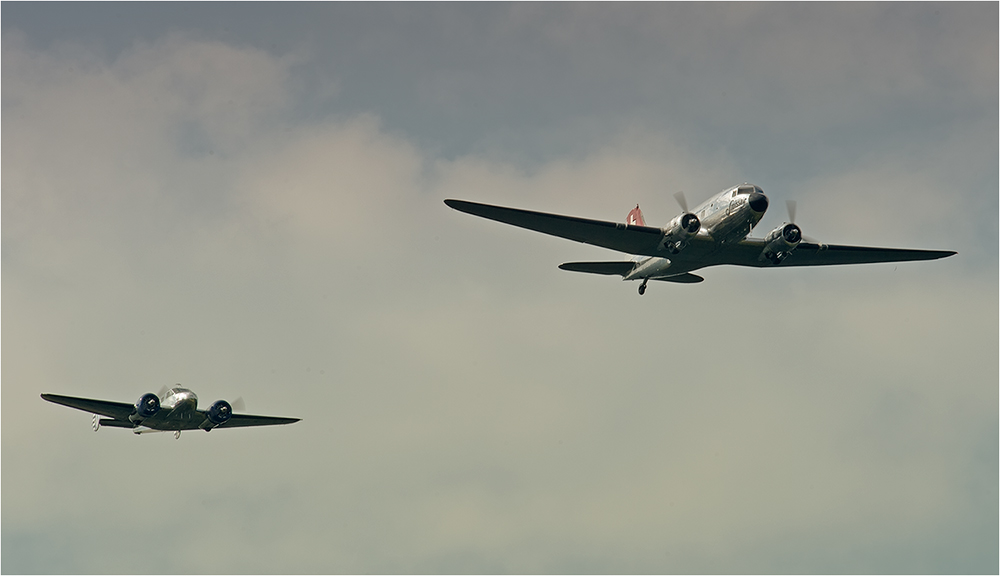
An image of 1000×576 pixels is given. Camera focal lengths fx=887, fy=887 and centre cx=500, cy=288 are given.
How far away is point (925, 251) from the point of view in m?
50.6

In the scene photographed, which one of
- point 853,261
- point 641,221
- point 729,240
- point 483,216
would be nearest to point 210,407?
point 483,216

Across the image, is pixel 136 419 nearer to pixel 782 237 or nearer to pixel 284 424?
pixel 284 424

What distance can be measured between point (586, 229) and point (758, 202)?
8.37 m

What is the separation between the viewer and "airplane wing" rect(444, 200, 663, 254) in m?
42.5

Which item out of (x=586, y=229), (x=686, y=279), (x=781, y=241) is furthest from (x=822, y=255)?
(x=586, y=229)

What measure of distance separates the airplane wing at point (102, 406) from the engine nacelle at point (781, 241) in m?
39.0

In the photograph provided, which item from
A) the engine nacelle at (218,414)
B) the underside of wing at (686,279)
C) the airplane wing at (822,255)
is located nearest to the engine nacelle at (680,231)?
the airplane wing at (822,255)

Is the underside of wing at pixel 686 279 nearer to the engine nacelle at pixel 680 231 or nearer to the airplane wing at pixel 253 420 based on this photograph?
the engine nacelle at pixel 680 231

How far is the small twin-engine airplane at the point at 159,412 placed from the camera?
54688 mm

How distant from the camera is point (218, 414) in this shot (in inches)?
2270

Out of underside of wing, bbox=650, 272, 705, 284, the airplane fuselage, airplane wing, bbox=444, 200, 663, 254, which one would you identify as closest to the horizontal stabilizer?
underside of wing, bbox=650, 272, 705, 284

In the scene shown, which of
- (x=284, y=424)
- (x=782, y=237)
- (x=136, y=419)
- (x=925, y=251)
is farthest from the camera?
(x=284, y=424)

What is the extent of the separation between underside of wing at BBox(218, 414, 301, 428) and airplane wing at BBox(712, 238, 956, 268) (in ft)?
110

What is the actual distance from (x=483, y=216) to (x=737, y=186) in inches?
490
